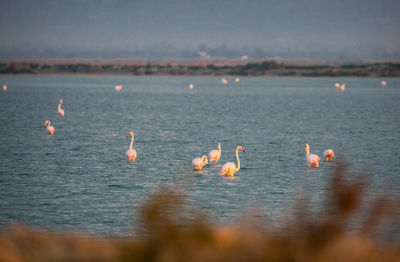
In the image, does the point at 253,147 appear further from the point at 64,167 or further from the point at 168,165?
the point at 64,167

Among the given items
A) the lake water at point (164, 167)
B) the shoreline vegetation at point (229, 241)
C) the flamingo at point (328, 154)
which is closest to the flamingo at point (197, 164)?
the lake water at point (164, 167)

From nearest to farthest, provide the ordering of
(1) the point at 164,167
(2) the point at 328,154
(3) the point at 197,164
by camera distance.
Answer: (3) the point at 197,164 → (1) the point at 164,167 → (2) the point at 328,154

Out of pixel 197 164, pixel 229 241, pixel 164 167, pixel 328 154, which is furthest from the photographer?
pixel 328 154

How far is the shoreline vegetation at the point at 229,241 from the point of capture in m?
3.04

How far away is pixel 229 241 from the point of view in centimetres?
326

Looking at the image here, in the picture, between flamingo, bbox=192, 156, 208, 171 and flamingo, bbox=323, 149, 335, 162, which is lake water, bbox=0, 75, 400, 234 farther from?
flamingo, bbox=323, 149, 335, 162

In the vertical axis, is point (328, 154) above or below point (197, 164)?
below

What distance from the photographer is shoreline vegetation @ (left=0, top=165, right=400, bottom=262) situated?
3037 millimetres

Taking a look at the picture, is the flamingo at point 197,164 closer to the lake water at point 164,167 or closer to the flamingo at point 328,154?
the lake water at point 164,167

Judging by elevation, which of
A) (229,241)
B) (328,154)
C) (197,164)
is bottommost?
(328,154)

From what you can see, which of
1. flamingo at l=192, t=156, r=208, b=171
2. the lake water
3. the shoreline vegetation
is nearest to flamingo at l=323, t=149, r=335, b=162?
the lake water

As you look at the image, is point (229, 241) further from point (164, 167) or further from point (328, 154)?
point (328, 154)

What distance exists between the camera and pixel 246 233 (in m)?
3.14

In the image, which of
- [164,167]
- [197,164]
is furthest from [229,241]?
[164,167]
